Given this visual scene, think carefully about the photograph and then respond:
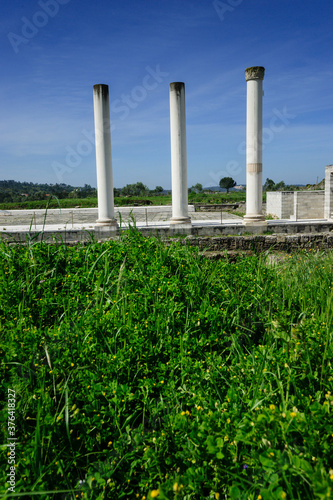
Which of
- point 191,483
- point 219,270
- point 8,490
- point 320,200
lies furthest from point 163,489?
point 320,200

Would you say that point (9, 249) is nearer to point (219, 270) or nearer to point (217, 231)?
point (219, 270)

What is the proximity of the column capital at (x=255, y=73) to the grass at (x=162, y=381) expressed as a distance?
39.3 ft

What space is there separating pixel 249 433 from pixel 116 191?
63630 mm

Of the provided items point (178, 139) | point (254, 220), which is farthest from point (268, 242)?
point (178, 139)

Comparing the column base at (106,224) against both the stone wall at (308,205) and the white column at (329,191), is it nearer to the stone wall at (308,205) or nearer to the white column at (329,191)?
the white column at (329,191)

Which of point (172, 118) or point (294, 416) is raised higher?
point (172, 118)

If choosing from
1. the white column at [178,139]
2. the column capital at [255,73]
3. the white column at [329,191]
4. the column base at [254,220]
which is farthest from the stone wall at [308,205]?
the white column at [178,139]

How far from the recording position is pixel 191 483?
275 centimetres

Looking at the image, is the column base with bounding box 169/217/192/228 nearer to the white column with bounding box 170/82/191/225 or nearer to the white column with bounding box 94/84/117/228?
the white column with bounding box 170/82/191/225

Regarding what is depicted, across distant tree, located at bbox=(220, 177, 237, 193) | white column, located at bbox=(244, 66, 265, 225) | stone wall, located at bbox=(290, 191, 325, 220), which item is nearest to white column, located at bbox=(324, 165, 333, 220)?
stone wall, located at bbox=(290, 191, 325, 220)

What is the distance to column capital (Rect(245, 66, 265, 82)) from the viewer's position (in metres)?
15.8

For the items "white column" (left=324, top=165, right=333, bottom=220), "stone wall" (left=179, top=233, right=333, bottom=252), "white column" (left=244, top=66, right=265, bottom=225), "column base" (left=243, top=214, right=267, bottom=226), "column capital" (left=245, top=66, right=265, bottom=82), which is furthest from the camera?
"white column" (left=324, top=165, right=333, bottom=220)

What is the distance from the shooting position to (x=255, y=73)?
15.9 m

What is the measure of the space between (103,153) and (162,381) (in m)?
13.9
